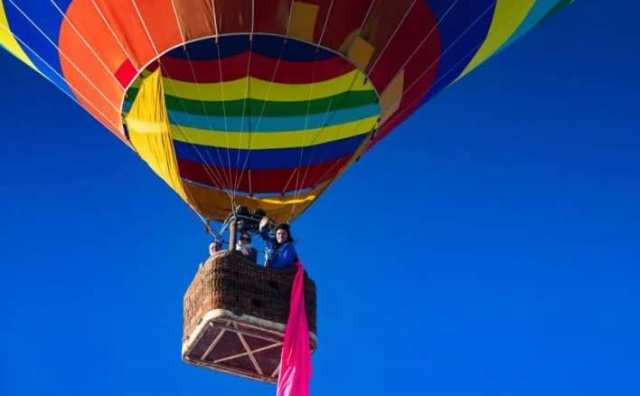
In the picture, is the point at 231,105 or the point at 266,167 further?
the point at 266,167

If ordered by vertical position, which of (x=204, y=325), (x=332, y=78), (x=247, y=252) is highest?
(x=332, y=78)

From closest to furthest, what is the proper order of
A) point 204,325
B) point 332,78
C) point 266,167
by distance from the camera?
1. point 204,325
2. point 332,78
3. point 266,167

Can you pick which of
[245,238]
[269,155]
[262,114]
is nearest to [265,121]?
[262,114]

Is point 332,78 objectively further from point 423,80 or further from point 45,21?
point 45,21

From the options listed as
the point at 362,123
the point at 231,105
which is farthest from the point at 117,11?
the point at 362,123

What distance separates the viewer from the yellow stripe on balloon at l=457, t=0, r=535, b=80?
930cm

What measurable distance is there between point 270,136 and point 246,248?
127 centimetres

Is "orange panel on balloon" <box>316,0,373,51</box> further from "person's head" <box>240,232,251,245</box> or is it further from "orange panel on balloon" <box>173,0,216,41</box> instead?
"person's head" <box>240,232,251,245</box>

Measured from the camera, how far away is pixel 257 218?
9.00 meters

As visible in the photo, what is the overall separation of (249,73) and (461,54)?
151 centimetres

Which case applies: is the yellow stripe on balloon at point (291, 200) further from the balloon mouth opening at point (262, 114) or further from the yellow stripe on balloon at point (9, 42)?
the yellow stripe on balloon at point (9, 42)

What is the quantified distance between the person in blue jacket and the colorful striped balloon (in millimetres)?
743

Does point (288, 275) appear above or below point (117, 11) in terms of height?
below

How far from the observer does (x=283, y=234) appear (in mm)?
8578
